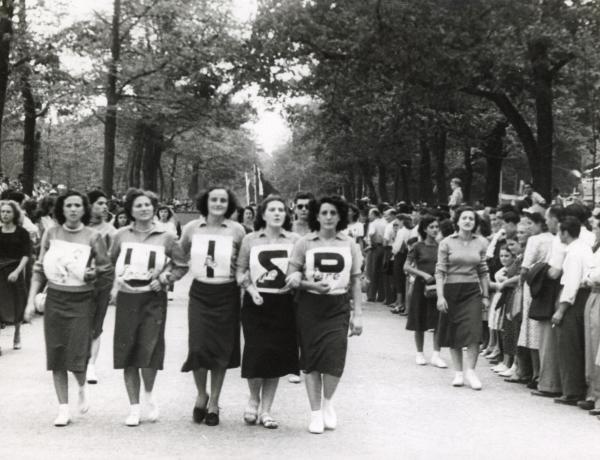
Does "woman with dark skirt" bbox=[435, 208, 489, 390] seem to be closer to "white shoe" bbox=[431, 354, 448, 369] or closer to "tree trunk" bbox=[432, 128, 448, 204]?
"white shoe" bbox=[431, 354, 448, 369]

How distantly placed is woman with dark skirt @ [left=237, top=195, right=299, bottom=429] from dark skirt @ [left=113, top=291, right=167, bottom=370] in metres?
0.70

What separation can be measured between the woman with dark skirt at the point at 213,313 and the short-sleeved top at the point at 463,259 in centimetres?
330

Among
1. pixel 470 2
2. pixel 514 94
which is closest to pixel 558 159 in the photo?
pixel 514 94

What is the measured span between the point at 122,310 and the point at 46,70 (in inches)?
787

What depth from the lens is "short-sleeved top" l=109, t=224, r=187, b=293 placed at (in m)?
7.84

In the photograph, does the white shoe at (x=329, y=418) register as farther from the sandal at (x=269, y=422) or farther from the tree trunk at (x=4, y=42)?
the tree trunk at (x=4, y=42)

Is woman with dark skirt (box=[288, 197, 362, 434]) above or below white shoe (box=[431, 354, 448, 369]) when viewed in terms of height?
above

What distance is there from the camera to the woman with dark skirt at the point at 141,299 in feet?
25.6

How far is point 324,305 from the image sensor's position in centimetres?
781

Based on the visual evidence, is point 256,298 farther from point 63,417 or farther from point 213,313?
point 63,417

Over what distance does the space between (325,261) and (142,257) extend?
1.45 m

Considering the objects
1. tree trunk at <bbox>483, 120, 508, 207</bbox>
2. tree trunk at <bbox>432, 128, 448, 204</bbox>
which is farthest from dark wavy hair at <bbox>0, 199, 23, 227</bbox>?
tree trunk at <bbox>432, 128, 448, 204</bbox>

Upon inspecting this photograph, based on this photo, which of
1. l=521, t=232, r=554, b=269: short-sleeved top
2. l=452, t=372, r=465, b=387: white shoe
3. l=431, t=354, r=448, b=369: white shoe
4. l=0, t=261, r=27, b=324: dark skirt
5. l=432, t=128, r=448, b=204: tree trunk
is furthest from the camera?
l=432, t=128, r=448, b=204: tree trunk

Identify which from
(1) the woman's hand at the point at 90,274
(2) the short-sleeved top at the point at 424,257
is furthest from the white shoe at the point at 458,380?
(1) the woman's hand at the point at 90,274
